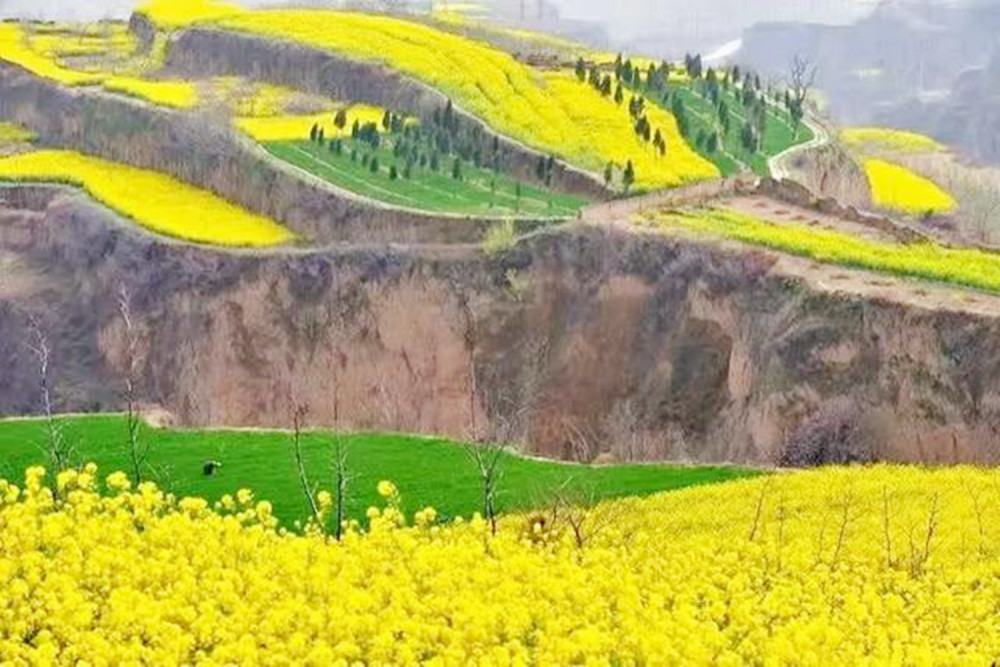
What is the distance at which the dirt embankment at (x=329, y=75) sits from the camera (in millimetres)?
53562

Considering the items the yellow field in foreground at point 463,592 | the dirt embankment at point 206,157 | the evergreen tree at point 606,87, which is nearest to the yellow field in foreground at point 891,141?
the evergreen tree at point 606,87

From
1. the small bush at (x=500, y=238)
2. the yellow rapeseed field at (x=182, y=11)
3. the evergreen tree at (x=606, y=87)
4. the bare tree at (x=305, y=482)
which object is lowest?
the bare tree at (x=305, y=482)

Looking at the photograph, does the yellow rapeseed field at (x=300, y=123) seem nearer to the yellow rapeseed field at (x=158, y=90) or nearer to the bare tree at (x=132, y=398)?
the yellow rapeseed field at (x=158, y=90)

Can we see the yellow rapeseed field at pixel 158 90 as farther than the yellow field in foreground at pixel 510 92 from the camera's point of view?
Yes

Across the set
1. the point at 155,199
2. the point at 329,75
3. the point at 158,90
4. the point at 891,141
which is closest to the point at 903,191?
the point at 329,75

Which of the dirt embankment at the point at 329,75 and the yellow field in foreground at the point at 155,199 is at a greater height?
the dirt embankment at the point at 329,75

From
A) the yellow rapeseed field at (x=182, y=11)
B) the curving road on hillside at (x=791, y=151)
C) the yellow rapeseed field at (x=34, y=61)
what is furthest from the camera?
the yellow rapeseed field at (x=182, y=11)

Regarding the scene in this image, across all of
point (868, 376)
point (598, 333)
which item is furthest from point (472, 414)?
point (868, 376)

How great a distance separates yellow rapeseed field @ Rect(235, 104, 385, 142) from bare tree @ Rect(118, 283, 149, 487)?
360 inches

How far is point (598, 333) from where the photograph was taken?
144ft

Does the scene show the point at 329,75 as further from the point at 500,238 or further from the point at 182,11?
the point at 500,238

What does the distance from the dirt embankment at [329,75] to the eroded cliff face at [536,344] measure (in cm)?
759

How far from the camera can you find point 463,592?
18.4 m

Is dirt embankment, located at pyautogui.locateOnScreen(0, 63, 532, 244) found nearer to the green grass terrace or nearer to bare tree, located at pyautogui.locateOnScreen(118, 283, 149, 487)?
bare tree, located at pyautogui.locateOnScreen(118, 283, 149, 487)
